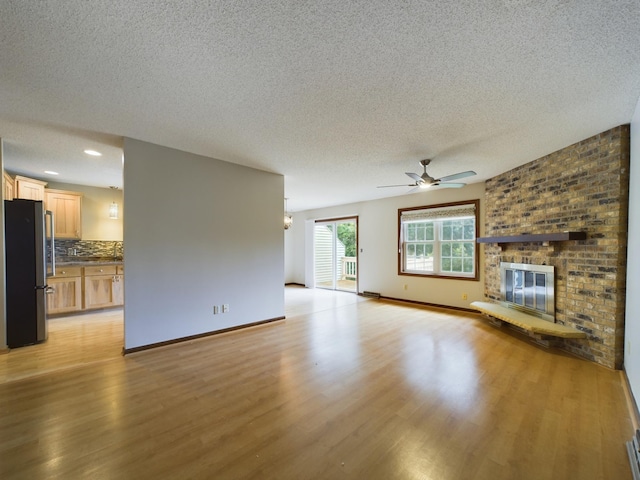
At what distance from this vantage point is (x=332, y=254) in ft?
26.7

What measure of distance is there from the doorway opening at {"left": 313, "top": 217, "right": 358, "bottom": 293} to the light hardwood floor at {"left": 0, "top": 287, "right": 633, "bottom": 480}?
4612 mm

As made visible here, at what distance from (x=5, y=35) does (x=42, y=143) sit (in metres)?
2.26

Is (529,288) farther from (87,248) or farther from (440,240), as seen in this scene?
(87,248)

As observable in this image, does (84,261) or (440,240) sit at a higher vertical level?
(440,240)

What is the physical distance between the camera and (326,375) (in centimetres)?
268

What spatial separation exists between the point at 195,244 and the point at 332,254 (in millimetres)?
4950

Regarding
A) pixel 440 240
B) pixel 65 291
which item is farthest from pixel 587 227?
pixel 65 291

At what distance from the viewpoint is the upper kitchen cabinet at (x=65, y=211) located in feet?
16.5

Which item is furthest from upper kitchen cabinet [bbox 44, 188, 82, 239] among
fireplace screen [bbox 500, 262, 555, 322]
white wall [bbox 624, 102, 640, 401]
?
white wall [bbox 624, 102, 640, 401]

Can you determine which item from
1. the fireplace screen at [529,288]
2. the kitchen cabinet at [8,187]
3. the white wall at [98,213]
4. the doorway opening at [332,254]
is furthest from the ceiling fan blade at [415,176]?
the white wall at [98,213]

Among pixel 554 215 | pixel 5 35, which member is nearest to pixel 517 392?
pixel 554 215

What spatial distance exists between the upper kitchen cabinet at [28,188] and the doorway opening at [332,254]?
19.5 ft

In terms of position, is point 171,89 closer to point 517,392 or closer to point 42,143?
point 42,143

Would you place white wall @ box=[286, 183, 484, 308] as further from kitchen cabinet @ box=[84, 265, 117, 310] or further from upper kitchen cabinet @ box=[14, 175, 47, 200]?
upper kitchen cabinet @ box=[14, 175, 47, 200]
